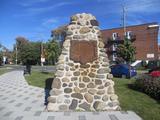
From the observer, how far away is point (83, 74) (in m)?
10.2

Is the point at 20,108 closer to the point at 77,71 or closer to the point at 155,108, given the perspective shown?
the point at 77,71

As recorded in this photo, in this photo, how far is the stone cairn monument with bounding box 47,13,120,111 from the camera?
9992 millimetres

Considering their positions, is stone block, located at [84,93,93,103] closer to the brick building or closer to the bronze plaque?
the bronze plaque

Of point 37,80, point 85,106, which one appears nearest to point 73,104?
point 85,106

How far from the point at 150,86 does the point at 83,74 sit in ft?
15.1

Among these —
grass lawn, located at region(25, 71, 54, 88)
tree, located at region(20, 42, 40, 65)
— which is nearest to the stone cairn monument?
grass lawn, located at region(25, 71, 54, 88)

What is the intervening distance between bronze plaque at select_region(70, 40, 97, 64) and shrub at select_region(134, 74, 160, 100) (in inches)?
159

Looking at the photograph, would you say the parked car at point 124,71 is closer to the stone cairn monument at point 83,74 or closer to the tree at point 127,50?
the tree at point 127,50

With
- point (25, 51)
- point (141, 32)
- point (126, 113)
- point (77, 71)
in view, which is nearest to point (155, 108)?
point (126, 113)

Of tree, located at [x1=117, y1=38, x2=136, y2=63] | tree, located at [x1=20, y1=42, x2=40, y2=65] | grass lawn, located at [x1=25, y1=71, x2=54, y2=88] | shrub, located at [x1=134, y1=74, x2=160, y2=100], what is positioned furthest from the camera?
tree, located at [x1=117, y1=38, x2=136, y2=63]

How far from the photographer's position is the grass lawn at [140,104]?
30.9 ft

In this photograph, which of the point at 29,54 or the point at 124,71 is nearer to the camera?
the point at 124,71

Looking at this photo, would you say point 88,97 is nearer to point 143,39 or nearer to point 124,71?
point 124,71

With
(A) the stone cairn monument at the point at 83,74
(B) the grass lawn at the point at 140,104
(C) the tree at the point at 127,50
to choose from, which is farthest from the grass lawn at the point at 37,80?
(C) the tree at the point at 127,50
